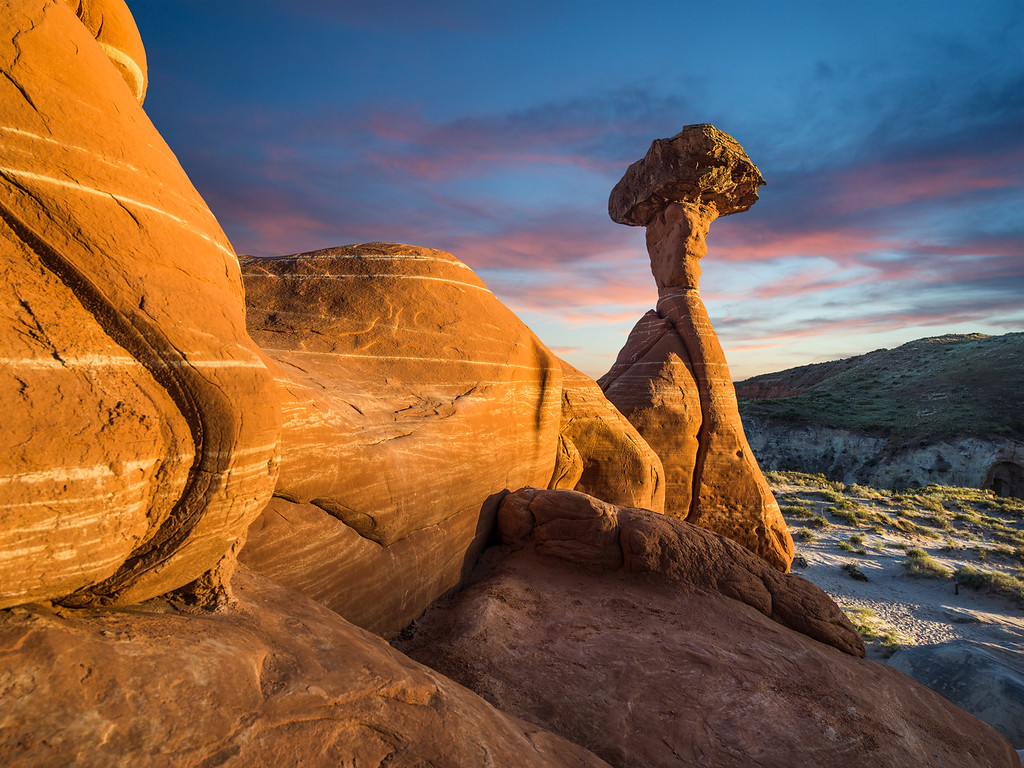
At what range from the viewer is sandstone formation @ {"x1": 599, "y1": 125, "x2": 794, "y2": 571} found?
1071 centimetres

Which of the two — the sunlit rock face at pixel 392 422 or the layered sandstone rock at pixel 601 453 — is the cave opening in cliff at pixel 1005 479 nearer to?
the layered sandstone rock at pixel 601 453

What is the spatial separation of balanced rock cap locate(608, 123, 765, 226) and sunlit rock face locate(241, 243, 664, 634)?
7.15m

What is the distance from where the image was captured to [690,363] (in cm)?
1158

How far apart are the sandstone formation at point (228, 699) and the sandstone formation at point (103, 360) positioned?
11.2 inches

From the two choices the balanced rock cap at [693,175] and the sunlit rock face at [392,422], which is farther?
the balanced rock cap at [693,175]

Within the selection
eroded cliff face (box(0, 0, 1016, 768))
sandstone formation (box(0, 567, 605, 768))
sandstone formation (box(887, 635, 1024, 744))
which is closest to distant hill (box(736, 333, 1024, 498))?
sandstone formation (box(887, 635, 1024, 744))

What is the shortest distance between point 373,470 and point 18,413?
248 centimetres

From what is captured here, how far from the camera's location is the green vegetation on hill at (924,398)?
31.9 m

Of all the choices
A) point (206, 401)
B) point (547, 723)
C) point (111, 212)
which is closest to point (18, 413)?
point (206, 401)

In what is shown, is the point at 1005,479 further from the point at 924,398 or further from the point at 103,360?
the point at 103,360

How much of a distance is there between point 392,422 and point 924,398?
160 ft

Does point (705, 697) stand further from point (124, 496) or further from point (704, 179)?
point (704, 179)

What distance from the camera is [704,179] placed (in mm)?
11766

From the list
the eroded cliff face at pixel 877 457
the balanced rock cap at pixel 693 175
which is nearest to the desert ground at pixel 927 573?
the eroded cliff face at pixel 877 457
